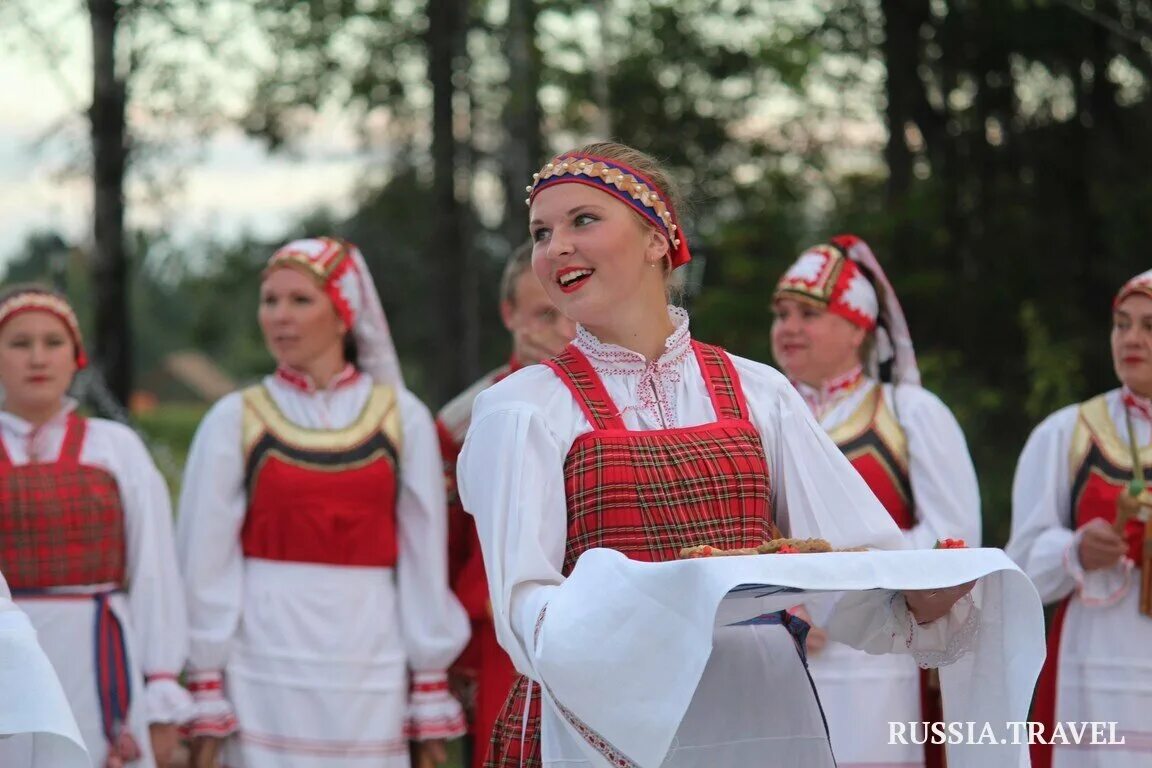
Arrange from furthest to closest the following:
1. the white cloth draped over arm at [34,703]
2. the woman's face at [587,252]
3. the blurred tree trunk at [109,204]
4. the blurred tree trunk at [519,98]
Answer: the blurred tree trunk at [519,98], the blurred tree trunk at [109,204], the woman's face at [587,252], the white cloth draped over arm at [34,703]

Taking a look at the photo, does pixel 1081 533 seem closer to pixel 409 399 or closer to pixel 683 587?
pixel 409 399

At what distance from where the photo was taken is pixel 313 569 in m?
4.76

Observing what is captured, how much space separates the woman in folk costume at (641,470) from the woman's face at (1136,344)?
Answer: 6.89 ft

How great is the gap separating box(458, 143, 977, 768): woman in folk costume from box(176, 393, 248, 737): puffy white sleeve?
1.87m

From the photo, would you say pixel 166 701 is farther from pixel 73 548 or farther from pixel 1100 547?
pixel 1100 547

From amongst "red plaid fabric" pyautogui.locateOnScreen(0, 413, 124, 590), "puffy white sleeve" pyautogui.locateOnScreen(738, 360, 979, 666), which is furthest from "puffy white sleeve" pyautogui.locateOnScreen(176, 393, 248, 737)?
"puffy white sleeve" pyautogui.locateOnScreen(738, 360, 979, 666)

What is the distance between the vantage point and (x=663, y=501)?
2.81m

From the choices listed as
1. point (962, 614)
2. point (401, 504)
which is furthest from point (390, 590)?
point (962, 614)

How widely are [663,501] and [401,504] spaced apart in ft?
7.36

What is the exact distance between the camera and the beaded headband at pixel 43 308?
4.73 m

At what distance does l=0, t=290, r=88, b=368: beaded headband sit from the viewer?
473cm

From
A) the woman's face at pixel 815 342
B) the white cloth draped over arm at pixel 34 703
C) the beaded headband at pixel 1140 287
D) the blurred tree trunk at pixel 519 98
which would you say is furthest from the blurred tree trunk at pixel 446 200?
the white cloth draped over arm at pixel 34 703

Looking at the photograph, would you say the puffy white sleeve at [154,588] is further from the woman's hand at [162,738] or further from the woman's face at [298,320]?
the woman's face at [298,320]

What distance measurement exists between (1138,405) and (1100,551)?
52cm
